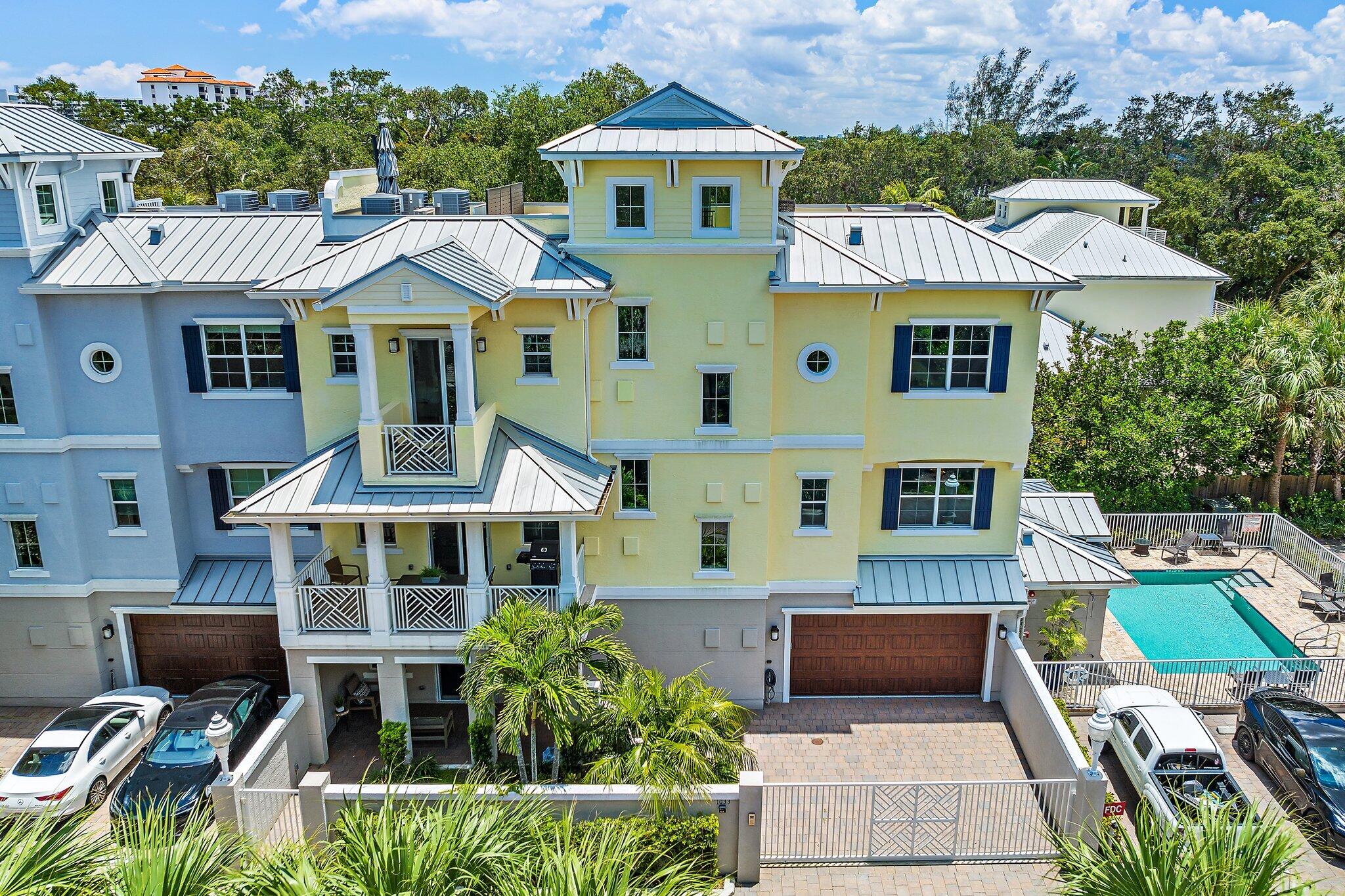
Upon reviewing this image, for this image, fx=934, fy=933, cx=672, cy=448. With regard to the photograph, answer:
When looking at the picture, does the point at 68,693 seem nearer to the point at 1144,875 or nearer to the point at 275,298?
the point at 275,298

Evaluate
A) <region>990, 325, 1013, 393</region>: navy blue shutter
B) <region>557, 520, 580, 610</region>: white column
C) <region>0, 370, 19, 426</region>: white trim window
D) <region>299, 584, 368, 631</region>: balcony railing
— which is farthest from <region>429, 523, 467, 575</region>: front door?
<region>990, 325, 1013, 393</region>: navy blue shutter

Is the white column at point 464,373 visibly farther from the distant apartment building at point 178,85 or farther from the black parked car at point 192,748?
the distant apartment building at point 178,85

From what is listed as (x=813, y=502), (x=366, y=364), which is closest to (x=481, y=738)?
(x=366, y=364)

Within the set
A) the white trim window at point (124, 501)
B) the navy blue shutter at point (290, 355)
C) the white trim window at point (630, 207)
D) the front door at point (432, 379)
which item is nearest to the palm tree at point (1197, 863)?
the white trim window at point (630, 207)

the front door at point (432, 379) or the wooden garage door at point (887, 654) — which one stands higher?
the front door at point (432, 379)

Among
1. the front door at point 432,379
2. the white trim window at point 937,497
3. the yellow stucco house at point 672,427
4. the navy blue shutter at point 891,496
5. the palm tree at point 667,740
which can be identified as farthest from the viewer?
the white trim window at point 937,497

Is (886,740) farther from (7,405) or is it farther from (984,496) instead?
(7,405)
